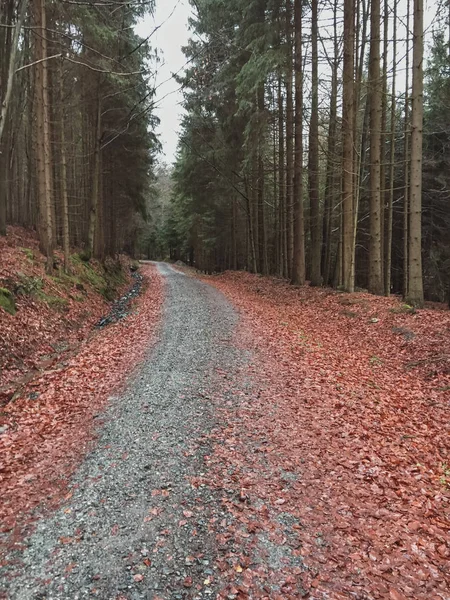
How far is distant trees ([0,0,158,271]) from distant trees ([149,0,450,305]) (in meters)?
2.85

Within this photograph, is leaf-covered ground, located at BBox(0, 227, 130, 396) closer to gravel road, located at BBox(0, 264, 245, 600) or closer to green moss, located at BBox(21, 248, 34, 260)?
green moss, located at BBox(21, 248, 34, 260)

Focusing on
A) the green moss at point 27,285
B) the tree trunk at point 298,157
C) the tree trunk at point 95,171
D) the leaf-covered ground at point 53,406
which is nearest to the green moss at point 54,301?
the green moss at point 27,285

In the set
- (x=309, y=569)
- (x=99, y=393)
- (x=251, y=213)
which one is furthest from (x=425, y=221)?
(x=309, y=569)

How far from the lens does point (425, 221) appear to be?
69.2 feet

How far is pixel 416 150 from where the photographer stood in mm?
10078

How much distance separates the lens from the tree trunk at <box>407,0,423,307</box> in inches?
384

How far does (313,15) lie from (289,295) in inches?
402

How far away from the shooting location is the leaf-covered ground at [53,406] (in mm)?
3936

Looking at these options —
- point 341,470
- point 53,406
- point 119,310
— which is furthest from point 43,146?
point 341,470

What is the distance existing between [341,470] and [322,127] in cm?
1804

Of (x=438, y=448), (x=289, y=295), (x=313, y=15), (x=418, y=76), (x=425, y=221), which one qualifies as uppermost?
(x=313, y=15)

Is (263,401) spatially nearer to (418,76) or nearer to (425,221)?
(418,76)

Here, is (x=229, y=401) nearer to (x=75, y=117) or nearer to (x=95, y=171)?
(x=95, y=171)

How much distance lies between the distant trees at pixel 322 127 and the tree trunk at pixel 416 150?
26 mm
